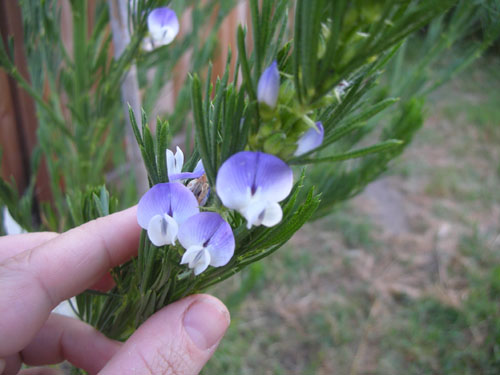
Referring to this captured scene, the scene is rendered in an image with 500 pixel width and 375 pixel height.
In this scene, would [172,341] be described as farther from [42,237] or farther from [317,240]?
[317,240]

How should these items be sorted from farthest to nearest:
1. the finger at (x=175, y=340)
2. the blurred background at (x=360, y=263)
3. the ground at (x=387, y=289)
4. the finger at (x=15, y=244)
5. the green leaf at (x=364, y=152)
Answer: the ground at (x=387, y=289) < the blurred background at (x=360, y=263) < the finger at (x=15, y=244) < the finger at (x=175, y=340) < the green leaf at (x=364, y=152)

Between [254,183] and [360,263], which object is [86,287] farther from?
[360,263]

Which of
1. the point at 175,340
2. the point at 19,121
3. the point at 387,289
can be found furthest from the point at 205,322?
the point at 387,289

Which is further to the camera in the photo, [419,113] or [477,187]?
[477,187]

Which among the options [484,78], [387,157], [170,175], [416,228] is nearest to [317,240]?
[416,228]

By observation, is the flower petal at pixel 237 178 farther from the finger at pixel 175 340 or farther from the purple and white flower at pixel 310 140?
the finger at pixel 175 340

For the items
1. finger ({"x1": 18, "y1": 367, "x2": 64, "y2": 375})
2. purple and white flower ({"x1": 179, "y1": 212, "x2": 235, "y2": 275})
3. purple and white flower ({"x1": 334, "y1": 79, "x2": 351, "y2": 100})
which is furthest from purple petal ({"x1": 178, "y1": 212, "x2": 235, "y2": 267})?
finger ({"x1": 18, "y1": 367, "x2": 64, "y2": 375})

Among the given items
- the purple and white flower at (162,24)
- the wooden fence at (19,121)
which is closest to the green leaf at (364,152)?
the purple and white flower at (162,24)
